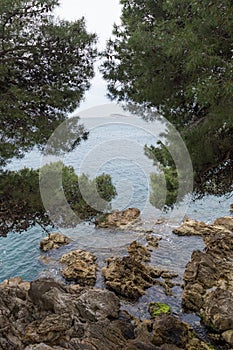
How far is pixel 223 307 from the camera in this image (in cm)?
1120

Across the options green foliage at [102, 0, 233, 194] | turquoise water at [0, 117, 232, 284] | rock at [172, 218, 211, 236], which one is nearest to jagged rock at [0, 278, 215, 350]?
turquoise water at [0, 117, 232, 284]

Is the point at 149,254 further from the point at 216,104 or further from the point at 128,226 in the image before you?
the point at 216,104

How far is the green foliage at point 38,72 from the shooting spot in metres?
6.21

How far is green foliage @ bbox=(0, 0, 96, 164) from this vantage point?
6.21 metres

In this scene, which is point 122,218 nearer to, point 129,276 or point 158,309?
point 129,276

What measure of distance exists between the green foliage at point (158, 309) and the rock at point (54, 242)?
9.44 metres

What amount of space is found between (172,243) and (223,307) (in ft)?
28.6

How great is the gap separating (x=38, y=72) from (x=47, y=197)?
113 inches

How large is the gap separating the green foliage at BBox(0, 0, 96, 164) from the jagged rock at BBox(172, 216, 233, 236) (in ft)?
52.3

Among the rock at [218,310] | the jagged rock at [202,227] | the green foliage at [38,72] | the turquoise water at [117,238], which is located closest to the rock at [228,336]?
the rock at [218,310]

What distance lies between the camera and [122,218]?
24641mm

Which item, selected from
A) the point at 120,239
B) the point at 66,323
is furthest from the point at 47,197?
the point at 120,239

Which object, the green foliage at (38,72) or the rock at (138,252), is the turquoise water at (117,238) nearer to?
the rock at (138,252)

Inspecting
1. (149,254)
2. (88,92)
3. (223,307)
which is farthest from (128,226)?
(88,92)
